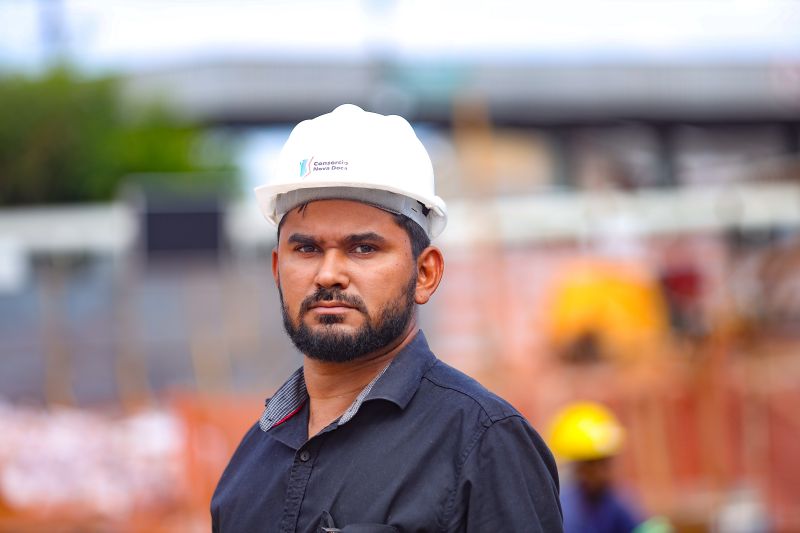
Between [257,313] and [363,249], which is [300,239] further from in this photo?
[257,313]

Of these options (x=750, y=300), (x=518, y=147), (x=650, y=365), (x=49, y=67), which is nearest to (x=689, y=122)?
(x=518, y=147)

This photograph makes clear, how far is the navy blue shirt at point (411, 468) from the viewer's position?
6.95 feet

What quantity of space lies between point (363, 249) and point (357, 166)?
0.54 ft

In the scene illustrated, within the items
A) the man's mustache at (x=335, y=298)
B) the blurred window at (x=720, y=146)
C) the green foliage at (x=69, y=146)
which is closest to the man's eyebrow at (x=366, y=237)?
the man's mustache at (x=335, y=298)

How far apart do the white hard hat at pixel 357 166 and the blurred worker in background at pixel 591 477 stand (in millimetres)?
3920

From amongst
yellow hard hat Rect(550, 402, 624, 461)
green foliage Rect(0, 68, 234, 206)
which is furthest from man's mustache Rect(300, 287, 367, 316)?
green foliage Rect(0, 68, 234, 206)

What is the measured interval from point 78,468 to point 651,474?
16.7ft

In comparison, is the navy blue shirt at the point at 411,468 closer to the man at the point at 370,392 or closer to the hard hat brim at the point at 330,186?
the man at the point at 370,392

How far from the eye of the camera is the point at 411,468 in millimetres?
2154

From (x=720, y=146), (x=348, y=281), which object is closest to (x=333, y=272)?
(x=348, y=281)

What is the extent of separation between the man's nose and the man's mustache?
1 centimetres

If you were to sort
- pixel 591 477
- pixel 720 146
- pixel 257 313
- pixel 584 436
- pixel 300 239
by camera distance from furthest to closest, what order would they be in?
pixel 720 146 < pixel 257 313 < pixel 584 436 < pixel 591 477 < pixel 300 239

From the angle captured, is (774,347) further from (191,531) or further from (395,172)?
(395,172)

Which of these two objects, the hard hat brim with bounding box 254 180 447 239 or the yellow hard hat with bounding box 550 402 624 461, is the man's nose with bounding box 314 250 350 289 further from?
the yellow hard hat with bounding box 550 402 624 461
